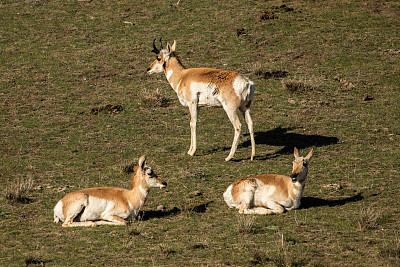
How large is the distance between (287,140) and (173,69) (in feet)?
14.1

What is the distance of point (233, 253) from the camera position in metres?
11.3

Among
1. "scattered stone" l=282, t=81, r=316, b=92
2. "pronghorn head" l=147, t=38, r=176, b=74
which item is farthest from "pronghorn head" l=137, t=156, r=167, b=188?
"scattered stone" l=282, t=81, r=316, b=92

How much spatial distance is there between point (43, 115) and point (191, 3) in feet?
41.1

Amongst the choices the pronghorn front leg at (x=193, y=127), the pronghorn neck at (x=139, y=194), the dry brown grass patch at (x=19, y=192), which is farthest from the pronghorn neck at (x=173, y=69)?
the pronghorn neck at (x=139, y=194)

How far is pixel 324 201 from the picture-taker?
14.0 meters

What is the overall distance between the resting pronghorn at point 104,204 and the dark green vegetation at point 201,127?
0.36 m

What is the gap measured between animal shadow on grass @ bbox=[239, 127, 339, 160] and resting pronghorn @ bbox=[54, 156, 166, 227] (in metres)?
5.98

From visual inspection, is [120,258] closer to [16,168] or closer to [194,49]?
[16,168]

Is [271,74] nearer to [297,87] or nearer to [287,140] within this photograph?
[297,87]

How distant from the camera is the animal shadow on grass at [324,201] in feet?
45.2

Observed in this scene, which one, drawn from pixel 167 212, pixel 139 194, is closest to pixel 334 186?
pixel 167 212

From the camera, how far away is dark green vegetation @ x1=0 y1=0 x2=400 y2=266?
1187cm

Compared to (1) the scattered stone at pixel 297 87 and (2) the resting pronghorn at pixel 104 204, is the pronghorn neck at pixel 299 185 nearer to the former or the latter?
(2) the resting pronghorn at pixel 104 204

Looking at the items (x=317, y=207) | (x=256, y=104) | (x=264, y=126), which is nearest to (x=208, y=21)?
(x=256, y=104)
